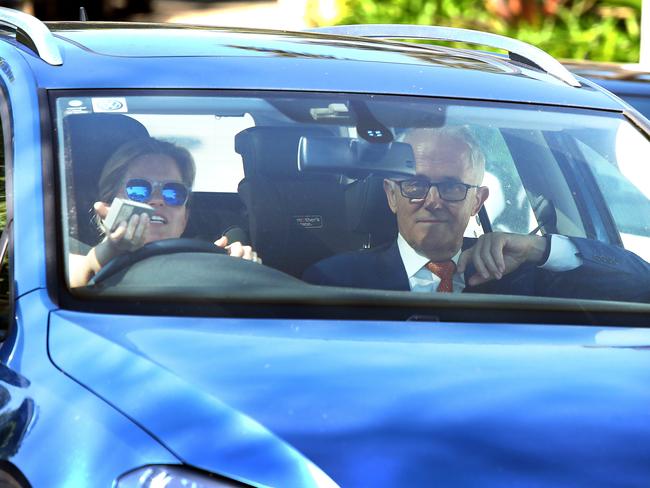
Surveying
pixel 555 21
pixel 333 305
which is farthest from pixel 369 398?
pixel 555 21

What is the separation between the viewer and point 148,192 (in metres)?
3.24

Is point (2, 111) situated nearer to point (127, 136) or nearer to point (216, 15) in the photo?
point (127, 136)

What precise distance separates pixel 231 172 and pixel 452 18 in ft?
35.9

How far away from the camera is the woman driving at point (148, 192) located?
311cm

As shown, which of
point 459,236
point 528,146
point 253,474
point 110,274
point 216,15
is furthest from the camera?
point 216,15

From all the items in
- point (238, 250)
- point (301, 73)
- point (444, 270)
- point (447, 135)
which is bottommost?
point (444, 270)

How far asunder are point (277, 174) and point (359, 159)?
0.21m

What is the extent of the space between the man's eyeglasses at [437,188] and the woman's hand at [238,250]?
1.48ft

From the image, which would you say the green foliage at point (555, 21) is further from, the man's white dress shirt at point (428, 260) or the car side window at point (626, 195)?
the man's white dress shirt at point (428, 260)

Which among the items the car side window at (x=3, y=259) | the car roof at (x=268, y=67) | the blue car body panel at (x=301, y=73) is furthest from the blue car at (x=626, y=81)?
the car side window at (x=3, y=259)

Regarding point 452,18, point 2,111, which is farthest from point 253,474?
point 452,18

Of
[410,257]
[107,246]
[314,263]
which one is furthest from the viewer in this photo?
[410,257]

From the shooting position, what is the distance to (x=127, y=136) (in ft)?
10.7

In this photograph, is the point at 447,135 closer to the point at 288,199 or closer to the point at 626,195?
the point at 288,199
